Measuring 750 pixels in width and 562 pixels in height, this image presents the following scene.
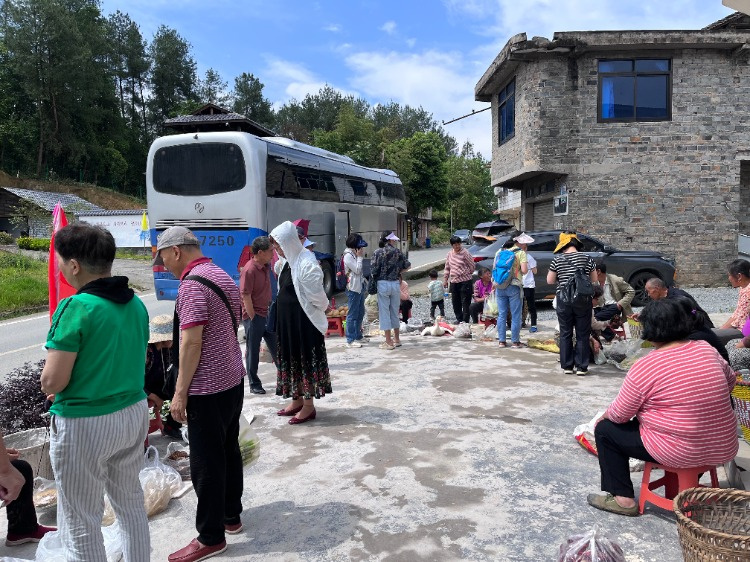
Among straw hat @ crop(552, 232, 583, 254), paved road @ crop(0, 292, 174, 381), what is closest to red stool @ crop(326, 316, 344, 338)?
straw hat @ crop(552, 232, 583, 254)

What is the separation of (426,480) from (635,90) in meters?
14.4

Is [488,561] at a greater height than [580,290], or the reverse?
[580,290]

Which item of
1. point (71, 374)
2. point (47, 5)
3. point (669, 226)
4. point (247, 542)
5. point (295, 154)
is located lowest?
point (247, 542)

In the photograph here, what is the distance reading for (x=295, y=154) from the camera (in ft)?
43.2

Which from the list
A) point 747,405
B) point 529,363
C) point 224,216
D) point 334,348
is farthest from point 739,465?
point 224,216

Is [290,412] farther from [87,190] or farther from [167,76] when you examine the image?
[167,76]

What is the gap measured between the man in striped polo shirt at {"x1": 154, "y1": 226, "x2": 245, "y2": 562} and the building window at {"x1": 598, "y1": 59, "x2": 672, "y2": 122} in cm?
1452

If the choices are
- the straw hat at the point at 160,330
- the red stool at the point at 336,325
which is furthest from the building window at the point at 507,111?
the straw hat at the point at 160,330

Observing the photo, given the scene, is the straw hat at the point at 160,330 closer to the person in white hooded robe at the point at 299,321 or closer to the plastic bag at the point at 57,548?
the person in white hooded robe at the point at 299,321

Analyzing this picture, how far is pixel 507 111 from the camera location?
710 inches

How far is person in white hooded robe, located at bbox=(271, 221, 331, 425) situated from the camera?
507 centimetres

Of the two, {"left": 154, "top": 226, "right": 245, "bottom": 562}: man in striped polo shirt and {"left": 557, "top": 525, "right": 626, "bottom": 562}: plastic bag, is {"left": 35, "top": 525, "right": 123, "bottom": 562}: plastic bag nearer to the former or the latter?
{"left": 154, "top": 226, "right": 245, "bottom": 562}: man in striped polo shirt

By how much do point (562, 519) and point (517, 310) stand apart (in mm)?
5323

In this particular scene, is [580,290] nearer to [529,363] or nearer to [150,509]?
[529,363]
